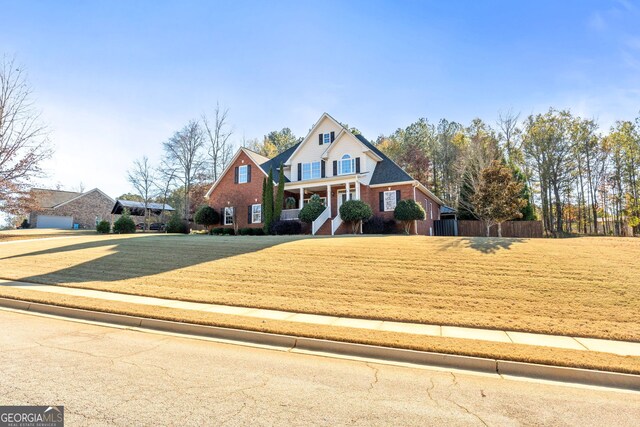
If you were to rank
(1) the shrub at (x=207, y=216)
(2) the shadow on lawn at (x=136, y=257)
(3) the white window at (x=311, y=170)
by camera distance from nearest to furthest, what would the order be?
(2) the shadow on lawn at (x=136, y=257), (3) the white window at (x=311, y=170), (1) the shrub at (x=207, y=216)

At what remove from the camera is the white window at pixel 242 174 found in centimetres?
2967

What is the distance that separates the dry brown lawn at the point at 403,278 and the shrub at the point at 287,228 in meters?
8.19

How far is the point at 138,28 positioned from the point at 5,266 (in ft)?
38.4

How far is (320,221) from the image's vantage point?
23469 millimetres

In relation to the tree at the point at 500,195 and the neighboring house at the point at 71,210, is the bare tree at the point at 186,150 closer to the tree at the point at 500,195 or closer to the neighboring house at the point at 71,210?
the neighboring house at the point at 71,210

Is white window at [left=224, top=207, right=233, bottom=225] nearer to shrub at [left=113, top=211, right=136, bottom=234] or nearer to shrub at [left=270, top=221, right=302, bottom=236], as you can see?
shrub at [left=270, top=221, right=302, bottom=236]

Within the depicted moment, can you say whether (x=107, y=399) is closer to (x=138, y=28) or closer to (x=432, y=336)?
(x=432, y=336)

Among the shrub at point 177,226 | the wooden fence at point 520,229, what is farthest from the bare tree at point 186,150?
the wooden fence at point 520,229

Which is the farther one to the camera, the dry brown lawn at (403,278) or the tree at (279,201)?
the tree at (279,201)

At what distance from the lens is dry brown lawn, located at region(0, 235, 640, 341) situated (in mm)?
7867

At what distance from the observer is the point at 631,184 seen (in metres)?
31.7

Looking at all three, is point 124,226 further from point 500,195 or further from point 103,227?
point 500,195

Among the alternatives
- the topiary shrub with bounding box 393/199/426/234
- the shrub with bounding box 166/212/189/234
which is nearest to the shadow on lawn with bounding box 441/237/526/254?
the topiary shrub with bounding box 393/199/426/234

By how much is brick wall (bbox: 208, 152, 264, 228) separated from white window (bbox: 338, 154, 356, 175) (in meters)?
7.02
